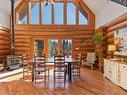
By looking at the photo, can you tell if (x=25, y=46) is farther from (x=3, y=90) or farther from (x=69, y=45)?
(x=3, y=90)

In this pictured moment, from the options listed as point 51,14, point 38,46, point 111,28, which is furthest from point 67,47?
point 111,28

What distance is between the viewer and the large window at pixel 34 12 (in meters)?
13.9

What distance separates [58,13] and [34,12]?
152cm

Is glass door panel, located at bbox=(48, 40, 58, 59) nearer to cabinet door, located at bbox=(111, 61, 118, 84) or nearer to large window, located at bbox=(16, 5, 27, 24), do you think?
large window, located at bbox=(16, 5, 27, 24)

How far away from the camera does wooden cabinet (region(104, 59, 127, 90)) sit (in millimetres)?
6633

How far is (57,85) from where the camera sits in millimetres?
7375

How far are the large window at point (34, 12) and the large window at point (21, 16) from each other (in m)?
Answer: 0.40

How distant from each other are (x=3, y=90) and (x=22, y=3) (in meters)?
8.39

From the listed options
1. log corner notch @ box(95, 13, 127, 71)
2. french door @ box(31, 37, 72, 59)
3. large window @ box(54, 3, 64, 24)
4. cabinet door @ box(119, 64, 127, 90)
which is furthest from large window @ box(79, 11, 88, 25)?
cabinet door @ box(119, 64, 127, 90)

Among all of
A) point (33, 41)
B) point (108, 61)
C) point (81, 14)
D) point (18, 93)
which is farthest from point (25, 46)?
point (18, 93)

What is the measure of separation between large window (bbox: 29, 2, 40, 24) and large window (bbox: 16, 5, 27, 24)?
399mm

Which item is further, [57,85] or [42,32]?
[42,32]

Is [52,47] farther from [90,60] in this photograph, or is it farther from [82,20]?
[90,60]

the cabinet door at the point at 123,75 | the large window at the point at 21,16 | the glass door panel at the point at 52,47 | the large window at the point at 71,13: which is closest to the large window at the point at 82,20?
the large window at the point at 71,13
